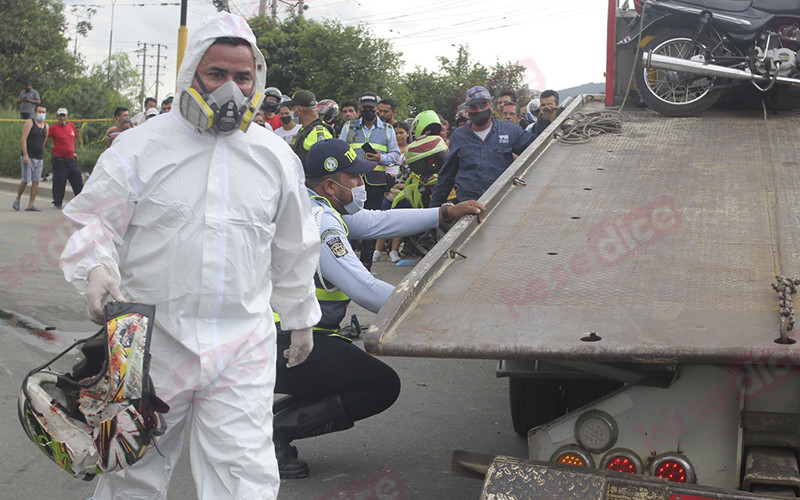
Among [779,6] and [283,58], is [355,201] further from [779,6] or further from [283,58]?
[283,58]

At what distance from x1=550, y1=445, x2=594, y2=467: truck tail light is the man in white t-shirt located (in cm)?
867

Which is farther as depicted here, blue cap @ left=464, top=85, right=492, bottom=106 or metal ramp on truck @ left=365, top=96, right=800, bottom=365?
blue cap @ left=464, top=85, right=492, bottom=106

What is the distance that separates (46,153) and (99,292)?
21.5m

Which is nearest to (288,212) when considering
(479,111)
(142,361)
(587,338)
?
(142,361)

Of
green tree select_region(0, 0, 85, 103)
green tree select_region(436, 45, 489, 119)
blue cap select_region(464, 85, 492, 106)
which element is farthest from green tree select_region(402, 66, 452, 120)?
blue cap select_region(464, 85, 492, 106)

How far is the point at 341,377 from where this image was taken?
4281mm

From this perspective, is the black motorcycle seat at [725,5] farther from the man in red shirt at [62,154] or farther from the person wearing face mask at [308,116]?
the man in red shirt at [62,154]

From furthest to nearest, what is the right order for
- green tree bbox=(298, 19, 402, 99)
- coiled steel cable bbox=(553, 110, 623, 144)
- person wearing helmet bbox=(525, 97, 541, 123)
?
1. green tree bbox=(298, 19, 402, 99)
2. person wearing helmet bbox=(525, 97, 541, 123)
3. coiled steel cable bbox=(553, 110, 623, 144)

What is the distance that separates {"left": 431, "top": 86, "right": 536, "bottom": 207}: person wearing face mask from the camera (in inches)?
281

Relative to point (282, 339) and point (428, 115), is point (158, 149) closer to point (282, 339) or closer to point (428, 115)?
point (282, 339)

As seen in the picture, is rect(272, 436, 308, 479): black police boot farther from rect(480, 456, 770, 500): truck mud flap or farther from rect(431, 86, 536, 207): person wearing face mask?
rect(431, 86, 536, 207): person wearing face mask

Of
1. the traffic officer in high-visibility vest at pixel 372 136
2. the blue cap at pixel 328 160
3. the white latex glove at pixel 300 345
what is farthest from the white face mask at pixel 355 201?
the traffic officer in high-visibility vest at pixel 372 136

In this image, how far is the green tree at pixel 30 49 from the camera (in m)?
32.1

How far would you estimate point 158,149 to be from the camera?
2926mm
